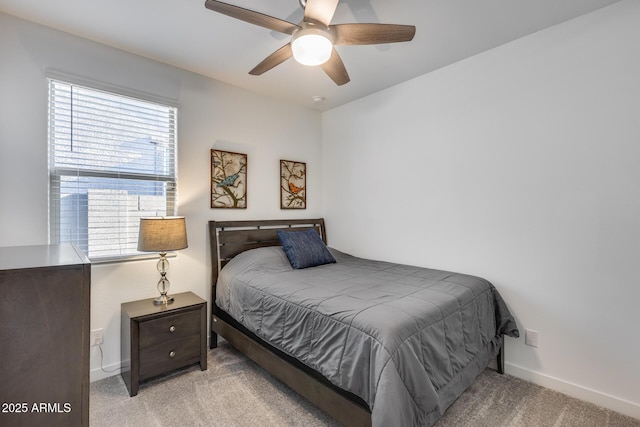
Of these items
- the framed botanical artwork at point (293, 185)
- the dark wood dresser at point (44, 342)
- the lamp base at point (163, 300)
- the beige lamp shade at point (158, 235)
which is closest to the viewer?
the dark wood dresser at point (44, 342)

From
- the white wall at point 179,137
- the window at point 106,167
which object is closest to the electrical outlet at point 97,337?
the white wall at point 179,137

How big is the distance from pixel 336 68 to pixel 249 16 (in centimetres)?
66

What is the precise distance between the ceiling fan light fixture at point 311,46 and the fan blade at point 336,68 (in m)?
0.17

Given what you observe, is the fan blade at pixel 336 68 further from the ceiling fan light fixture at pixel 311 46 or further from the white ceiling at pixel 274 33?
the white ceiling at pixel 274 33

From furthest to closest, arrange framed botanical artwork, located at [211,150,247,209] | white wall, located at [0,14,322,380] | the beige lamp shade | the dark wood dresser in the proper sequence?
framed botanical artwork, located at [211,150,247,209], the beige lamp shade, white wall, located at [0,14,322,380], the dark wood dresser

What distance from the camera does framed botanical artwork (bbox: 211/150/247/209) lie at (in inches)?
122

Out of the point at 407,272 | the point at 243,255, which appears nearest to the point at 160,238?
the point at 243,255

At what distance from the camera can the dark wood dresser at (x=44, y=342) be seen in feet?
2.27

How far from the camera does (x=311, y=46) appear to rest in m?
1.72

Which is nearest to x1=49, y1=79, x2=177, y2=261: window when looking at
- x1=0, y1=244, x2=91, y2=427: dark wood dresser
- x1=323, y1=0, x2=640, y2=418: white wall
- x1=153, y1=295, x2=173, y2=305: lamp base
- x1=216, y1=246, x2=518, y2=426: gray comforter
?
x1=153, y1=295, x2=173, y2=305: lamp base

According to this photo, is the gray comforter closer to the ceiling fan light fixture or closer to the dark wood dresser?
the dark wood dresser

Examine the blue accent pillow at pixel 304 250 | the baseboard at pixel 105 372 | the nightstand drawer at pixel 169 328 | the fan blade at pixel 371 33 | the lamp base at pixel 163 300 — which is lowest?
the baseboard at pixel 105 372

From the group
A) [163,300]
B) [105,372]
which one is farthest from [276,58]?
[105,372]

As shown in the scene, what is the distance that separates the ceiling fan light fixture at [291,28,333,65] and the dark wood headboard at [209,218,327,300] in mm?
1865
